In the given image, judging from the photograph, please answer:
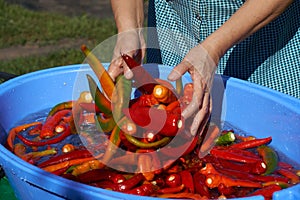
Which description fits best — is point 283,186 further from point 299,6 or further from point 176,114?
point 299,6

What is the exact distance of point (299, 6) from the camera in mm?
2646

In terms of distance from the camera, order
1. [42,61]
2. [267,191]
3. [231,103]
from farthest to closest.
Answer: [42,61]
[231,103]
[267,191]

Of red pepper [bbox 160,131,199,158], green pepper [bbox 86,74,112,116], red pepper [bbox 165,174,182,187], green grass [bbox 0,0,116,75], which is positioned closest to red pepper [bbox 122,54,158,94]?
green pepper [bbox 86,74,112,116]

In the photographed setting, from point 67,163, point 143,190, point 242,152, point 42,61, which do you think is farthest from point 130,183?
point 42,61

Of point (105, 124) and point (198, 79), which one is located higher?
point (198, 79)

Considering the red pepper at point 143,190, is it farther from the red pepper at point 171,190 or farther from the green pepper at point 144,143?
the green pepper at point 144,143

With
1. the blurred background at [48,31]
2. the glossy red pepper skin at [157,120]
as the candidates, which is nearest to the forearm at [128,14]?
the glossy red pepper skin at [157,120]

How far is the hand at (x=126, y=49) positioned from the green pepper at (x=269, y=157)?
21.8 inches

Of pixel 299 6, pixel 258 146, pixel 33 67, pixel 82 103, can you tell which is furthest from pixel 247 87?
pixel 33 67

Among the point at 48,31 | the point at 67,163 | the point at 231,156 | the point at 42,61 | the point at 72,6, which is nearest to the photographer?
the point at 67,163

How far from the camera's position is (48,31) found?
607 centimetres

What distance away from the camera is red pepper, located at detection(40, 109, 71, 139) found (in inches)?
93.4

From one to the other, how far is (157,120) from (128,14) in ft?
2.23

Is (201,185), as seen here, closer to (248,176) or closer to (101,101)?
(248,176)
